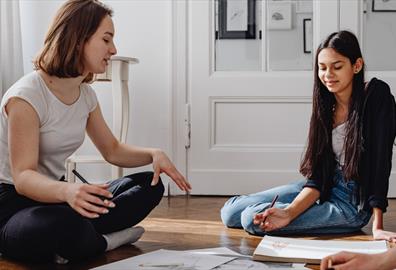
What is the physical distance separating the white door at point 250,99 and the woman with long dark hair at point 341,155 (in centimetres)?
106

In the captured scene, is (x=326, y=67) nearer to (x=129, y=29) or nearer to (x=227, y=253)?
(x=227, y=253)

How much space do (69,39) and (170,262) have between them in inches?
24.7

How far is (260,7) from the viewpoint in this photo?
132 inches

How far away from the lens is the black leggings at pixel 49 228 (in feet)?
5.46

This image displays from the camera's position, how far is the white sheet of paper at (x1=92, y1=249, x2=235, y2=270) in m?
1.61

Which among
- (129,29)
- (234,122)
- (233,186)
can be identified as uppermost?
(129,29)

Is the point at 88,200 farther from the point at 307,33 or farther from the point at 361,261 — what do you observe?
the point at 307,33

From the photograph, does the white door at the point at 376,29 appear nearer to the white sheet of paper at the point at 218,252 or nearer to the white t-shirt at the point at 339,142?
the white t-shirt at the point at 339,142

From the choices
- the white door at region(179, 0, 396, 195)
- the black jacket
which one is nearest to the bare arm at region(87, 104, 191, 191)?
the black jacket

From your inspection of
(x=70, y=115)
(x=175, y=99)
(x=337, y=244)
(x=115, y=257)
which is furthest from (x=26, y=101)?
(x=175, y=99)

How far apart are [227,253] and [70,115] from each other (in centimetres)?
56

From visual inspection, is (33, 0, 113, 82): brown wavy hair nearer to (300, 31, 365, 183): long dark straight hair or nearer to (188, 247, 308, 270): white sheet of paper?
(188, 247, 308, 270): white sheet of paper

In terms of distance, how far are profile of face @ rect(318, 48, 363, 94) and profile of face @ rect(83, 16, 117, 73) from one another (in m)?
0.70

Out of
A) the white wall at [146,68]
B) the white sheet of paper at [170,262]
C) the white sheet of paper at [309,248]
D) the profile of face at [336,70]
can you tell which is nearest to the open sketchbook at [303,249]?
the white sheet of paper at [309,248]
